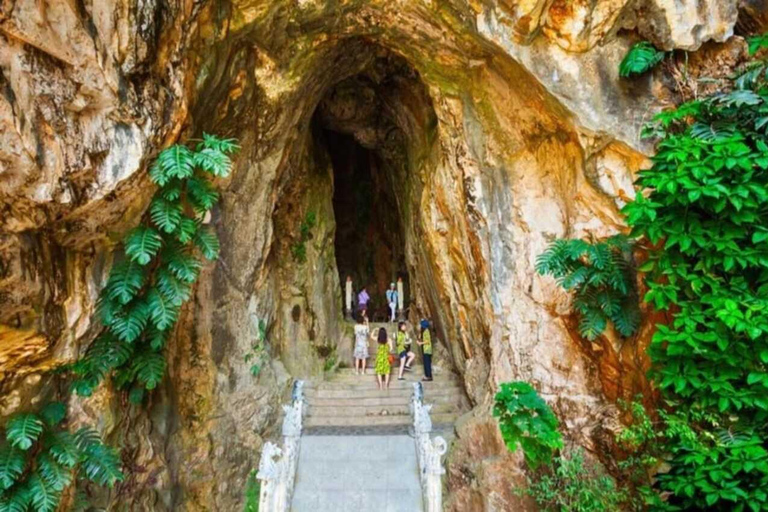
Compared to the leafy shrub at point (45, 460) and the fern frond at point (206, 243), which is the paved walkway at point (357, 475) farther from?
the fern frond at point (206, 243)

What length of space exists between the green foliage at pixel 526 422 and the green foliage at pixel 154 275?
348 cm

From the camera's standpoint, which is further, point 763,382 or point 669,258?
point 669,258

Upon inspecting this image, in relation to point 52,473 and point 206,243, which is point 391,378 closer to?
point 206,243

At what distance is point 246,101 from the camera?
6.74m

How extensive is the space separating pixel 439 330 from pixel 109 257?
7142mm

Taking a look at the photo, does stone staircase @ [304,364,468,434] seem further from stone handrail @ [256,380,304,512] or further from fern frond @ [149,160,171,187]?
fern frond @ [149,160,171,187]

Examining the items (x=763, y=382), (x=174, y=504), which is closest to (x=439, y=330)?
(x=174, y=504)

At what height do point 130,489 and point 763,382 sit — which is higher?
point 763,382

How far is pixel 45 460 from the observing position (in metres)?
4.03

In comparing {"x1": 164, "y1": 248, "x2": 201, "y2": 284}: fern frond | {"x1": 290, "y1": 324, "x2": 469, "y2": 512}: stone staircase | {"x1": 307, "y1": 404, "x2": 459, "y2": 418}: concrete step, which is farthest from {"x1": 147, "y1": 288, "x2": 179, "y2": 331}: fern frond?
{"x1": 307, "y1": 404, "x2": 459, "y2": 418}: concrete step

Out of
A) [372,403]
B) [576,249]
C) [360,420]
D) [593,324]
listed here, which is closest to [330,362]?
[372,403]

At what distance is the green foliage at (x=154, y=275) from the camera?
4418 mm

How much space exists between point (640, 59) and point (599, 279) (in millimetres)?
2543

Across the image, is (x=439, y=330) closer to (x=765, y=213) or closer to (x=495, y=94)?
(x=495, y=94)
